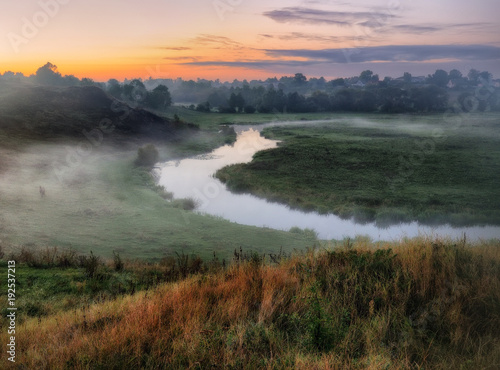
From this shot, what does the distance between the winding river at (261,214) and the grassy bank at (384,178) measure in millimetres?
1138

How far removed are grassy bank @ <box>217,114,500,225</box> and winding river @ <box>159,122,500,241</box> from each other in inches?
44.8

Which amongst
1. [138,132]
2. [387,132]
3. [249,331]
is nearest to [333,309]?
[249,331]

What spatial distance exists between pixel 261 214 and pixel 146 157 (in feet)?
70.8

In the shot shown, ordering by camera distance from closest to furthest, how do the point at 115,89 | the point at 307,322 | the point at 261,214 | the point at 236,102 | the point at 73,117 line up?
1. the point at 307,322
2. the point at 261,214
3. the point at 73,117
4. the point at 115,89
5. the point at 236,102

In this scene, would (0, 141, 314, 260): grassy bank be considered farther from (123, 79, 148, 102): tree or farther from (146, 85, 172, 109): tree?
(123, 79, 148, 102): tree

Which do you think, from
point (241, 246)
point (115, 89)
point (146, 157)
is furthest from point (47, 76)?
point (241, 246)

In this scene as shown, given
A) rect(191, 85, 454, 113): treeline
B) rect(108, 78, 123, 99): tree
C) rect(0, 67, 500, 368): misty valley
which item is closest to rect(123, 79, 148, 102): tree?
rect(108, 78, 123, 99): tree

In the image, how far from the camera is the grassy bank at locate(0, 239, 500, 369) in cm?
535

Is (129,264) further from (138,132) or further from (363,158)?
(138,132)

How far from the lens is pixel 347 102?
136500 mm

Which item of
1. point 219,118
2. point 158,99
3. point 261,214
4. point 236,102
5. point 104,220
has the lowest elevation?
point 261,214

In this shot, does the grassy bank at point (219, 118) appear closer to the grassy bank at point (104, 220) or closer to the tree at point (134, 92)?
the tree at point (134, 92)

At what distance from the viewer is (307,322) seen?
6.27 metres

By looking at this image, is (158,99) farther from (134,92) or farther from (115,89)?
(115,89)
